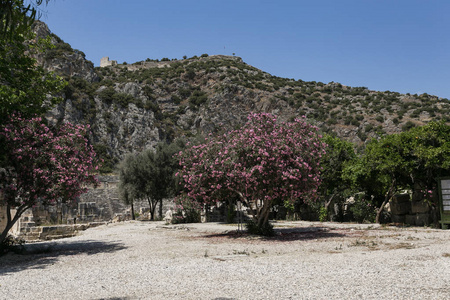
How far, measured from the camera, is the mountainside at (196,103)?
6288 centimetres

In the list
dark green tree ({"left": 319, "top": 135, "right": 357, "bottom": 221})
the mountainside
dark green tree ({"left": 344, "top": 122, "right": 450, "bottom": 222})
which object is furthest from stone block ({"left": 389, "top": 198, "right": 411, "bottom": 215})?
the mountainside

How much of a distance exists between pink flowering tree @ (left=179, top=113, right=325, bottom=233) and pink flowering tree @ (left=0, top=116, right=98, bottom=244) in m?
4.48

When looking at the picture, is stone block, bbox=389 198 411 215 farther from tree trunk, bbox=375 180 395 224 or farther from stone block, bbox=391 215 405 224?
tree trunk, bbox=375 180 395 224

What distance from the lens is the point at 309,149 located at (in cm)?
1433

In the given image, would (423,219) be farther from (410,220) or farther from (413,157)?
(413,157)

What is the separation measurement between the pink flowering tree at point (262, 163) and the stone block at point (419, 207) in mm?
6587

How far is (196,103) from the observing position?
258ft

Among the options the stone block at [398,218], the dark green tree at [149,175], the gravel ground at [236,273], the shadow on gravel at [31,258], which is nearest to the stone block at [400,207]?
the stone block at [398,218]

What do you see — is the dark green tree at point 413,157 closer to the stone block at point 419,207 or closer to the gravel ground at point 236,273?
the stone block at point 419,207

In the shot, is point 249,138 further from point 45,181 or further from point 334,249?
point 45,181

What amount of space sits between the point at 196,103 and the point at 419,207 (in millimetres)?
63308

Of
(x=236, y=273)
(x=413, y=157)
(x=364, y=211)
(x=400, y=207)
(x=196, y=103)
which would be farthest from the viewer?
(x=196, y=103)

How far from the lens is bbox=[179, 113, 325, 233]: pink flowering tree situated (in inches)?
525

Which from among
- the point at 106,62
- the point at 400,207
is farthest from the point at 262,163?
the point at 106,62
